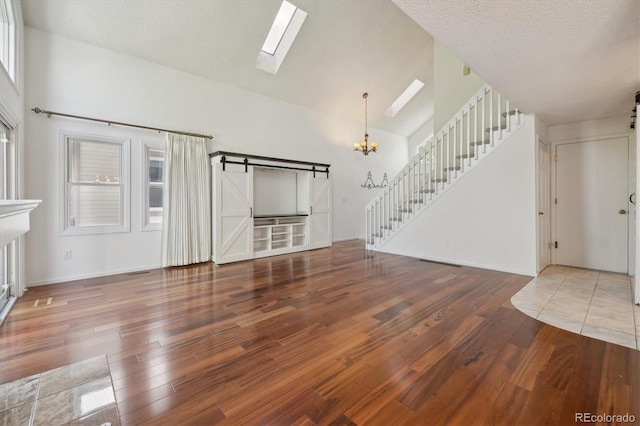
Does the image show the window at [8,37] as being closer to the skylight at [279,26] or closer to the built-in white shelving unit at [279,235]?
the skylight at [279,26]

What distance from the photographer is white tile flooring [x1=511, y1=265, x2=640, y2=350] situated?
8.41 feet

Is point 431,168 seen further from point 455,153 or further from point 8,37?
point 8,37

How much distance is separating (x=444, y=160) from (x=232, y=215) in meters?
4.48

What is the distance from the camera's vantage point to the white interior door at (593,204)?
4.48 meters

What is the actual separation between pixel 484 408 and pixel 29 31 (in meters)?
6.66

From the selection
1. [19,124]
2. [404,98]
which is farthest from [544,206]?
[19,124]

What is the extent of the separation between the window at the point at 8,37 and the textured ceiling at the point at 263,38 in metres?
0.51

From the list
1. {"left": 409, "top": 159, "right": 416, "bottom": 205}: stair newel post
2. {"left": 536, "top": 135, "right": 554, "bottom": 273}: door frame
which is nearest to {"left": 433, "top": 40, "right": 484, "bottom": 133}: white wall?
{"left": 409, "top": 159, "right": 416, "bottom": 205}: stair newel post

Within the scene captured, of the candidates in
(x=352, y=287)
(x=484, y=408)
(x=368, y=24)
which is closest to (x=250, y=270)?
(x=352, y=287)

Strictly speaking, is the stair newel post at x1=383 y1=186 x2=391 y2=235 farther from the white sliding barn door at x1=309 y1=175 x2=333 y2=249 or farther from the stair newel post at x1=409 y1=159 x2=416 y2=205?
the white sliding barn door at x1=309 y1=175 x2=333 y2=249

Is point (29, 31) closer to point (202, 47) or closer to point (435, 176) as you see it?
point (202, 47)


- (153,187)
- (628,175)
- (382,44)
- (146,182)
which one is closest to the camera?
(628,175)

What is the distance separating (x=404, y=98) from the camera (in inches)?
350

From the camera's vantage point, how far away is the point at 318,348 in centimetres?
228
